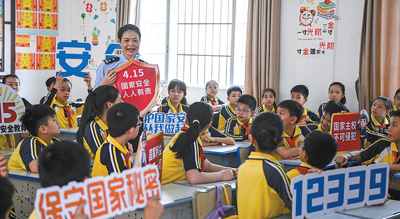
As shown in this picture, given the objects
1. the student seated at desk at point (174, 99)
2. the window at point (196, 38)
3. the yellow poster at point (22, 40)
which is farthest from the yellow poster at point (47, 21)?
the student seated at desk at point (174, 99)

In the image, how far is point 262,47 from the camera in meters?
6.74

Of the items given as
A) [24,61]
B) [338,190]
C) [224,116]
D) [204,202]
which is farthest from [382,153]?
[24,61]

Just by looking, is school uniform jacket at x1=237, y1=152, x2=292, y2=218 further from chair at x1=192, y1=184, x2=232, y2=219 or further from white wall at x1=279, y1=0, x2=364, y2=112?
white wall at x1=279, y1=0, x2=364, y2=112

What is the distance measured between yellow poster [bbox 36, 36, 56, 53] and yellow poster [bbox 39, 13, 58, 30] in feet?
0.52

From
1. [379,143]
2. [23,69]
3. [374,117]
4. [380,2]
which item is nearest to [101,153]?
[379,143]

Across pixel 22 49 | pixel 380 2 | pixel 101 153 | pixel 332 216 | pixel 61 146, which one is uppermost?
pixel 380 2

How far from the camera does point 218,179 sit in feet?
9.24

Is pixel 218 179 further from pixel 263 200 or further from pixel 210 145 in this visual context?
pixel 210 145

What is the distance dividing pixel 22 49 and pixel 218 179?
18.1 ft

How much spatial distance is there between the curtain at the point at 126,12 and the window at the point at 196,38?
190mm

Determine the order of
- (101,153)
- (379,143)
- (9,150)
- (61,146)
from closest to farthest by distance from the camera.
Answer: (61,146)
(101,153)
(379,143)
(9,150)

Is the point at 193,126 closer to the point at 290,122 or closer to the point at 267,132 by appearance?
the point at 267,132

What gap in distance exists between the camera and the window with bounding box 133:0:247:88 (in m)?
7.42

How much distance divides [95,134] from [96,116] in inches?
5.2
